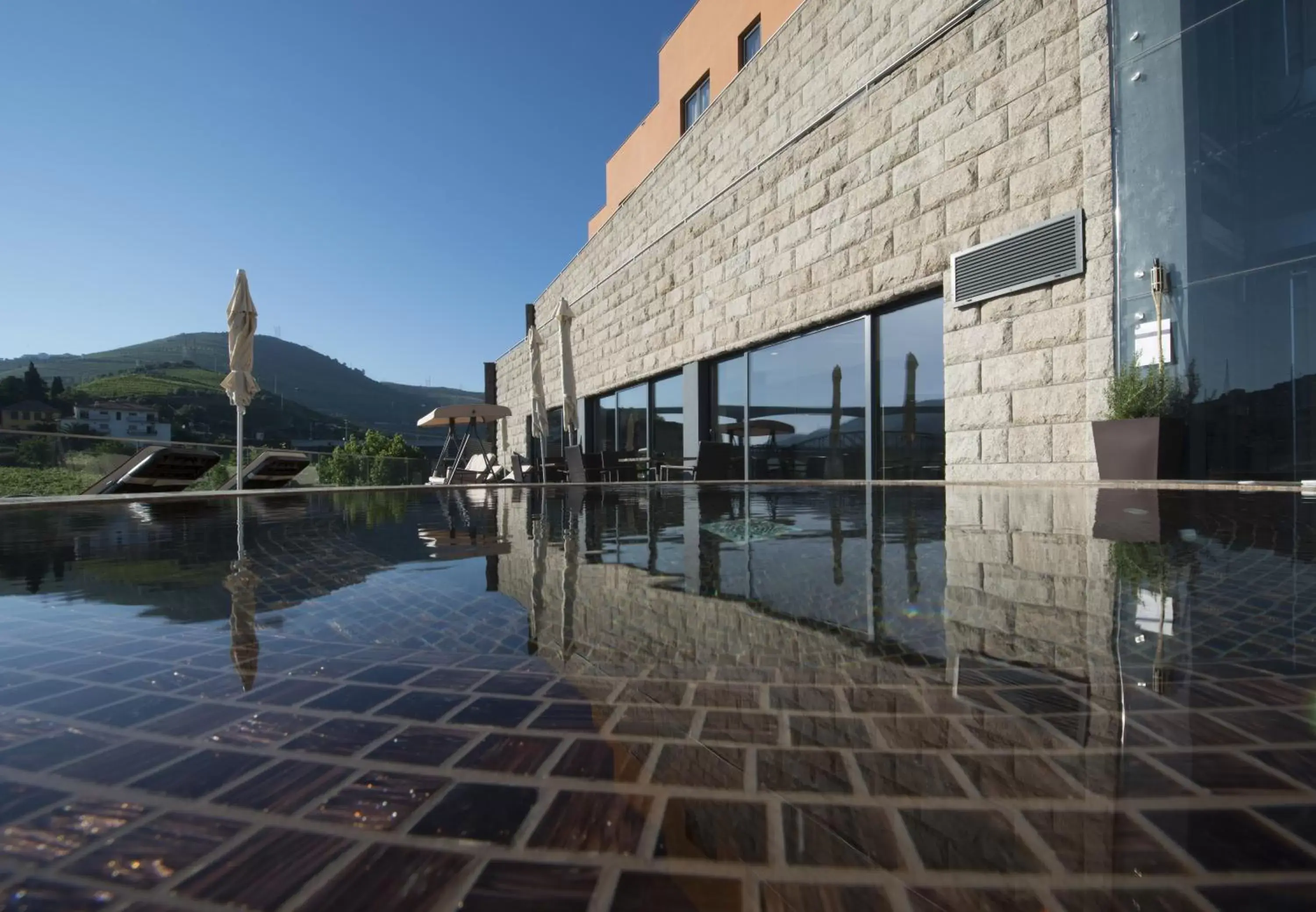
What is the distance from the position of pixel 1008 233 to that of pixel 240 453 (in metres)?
10.0

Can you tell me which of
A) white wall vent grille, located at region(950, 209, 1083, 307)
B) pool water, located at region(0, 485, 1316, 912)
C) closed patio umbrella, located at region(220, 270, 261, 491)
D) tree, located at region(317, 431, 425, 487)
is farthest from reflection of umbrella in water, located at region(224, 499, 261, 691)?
tree, located at region(317, 431, 425, 487)

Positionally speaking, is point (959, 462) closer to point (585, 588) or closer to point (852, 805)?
point (585, 588)

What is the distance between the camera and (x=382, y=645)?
4.70ft

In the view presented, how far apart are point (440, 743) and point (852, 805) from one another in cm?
59

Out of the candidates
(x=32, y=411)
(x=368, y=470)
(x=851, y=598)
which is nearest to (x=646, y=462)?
(x=368, y=470)

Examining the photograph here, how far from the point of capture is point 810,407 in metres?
9.25

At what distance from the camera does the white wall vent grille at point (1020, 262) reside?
18.9 ft

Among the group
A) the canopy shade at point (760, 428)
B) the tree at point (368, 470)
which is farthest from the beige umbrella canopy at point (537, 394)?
the canopy shade at point (760, 428)

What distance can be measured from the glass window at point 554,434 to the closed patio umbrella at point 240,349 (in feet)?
37.9

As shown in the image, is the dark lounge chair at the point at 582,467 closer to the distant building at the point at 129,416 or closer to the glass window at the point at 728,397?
the glass window at the point at 728,397

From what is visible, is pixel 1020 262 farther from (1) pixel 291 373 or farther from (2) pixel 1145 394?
(1) pixel 291 373

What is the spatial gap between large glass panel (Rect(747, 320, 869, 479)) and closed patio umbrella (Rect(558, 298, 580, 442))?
11.1 feet

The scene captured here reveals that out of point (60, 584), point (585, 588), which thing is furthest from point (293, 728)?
point (60, 584)

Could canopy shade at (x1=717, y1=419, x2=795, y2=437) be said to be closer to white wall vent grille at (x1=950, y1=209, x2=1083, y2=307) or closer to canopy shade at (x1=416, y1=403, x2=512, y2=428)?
white wall vent grille at (x1=950, y1=209, x2=1083, y2=307)
